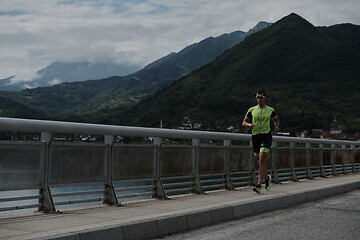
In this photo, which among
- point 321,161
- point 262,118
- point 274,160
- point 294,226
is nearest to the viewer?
point 294,226

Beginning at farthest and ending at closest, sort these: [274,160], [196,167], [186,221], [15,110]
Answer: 1. [15,110]
2. [274,160]
3. [196,167]
4. [186,221]

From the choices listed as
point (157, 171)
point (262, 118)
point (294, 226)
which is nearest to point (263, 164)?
point (262, 118)

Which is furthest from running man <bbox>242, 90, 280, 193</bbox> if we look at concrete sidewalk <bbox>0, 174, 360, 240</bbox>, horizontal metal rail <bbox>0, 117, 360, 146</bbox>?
concrete sidewalk <bbox>0, 174, 360, 240</bbox>

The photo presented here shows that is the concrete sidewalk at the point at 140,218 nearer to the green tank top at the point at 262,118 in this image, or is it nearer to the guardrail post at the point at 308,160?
the green tank top at the point at 262,118

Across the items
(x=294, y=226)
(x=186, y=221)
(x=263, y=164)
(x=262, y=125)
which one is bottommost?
(x=294, y=226)

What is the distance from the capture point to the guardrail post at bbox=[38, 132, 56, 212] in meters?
6.94

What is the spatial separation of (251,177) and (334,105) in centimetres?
18076

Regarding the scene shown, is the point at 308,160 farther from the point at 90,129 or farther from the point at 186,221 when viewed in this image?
the point at 90,129

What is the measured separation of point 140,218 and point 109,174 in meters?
1.60

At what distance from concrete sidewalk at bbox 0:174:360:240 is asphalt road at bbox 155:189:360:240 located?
20cm

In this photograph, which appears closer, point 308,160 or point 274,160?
point 274,160

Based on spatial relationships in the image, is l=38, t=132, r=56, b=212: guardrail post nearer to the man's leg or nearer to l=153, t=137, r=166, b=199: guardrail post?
l=153, t=137, r=166, b=199: guardrail post

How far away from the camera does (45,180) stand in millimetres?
6953

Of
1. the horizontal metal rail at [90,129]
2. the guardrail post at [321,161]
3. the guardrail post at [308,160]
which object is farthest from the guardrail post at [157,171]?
the guardrail post at [321,161]
